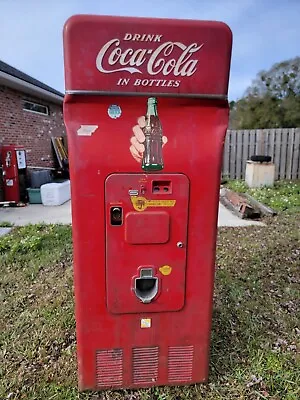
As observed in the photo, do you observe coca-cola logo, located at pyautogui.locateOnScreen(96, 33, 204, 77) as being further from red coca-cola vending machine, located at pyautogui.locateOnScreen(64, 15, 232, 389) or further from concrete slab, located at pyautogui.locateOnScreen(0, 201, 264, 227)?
concrete slab, located at pyautogui.locateOnScreen(0, 201, 264, 227)

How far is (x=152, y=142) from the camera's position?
153 cm

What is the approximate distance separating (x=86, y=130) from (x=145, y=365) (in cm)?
139

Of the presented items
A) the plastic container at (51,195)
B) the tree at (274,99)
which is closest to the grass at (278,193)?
the plastic container at (51,195)

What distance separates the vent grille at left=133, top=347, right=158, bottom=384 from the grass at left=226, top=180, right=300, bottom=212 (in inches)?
204

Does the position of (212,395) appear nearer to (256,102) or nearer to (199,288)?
(199,288)

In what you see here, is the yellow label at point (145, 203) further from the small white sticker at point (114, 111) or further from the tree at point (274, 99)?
the tree at point (274, 99)

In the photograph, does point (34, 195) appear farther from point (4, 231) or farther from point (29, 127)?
point (29, 127)

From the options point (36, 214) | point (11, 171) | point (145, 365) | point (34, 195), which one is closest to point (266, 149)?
point (34, 195)

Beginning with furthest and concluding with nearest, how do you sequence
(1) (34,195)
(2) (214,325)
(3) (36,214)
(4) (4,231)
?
1. (1) (34,195)
2. (3) (36,214)
3. (4) (4,231)
4. (2) (214,325)

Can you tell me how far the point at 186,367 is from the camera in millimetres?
1867

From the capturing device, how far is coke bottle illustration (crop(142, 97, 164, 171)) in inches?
60.0

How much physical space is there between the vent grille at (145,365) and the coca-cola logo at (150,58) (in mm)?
1523

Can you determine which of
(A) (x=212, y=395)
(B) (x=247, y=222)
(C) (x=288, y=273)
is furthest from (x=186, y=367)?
(B) (x=247, y=222)

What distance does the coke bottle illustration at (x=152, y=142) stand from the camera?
152cm
